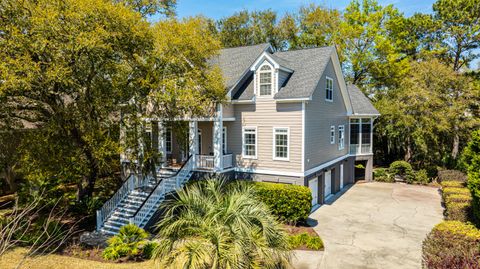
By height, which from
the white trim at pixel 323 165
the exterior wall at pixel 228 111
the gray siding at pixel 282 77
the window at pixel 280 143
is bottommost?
the white trim at pixel 323 165

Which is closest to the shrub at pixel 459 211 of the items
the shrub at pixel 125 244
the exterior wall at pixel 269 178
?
the exterior wall at pixel 269 178

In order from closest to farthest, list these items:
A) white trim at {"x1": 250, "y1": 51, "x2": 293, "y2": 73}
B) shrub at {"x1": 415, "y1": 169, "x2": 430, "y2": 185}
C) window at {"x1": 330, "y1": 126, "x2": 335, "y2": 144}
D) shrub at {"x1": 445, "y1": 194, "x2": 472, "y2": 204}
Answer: shrub at {"x1": 445, "y1": 194, "x2": 472, "y2": 204}, white trim at {"x1": 250, "y1": 51, "x2": 293, "y2": 73}, window at {"x1": 330, "y1": 126, "x2": 335, "y2": 144}, shrub at {"x1": 415, "y1": 169, "x2": 430, "y2": 185}

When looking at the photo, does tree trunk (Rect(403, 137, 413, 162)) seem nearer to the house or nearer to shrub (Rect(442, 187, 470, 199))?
shrub (Rect(442, 187, 470, 199))

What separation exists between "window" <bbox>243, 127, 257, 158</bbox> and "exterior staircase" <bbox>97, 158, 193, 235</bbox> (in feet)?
10.7

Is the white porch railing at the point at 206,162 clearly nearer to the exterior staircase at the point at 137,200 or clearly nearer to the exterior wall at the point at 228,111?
the exterior staircase at the point at 137,200

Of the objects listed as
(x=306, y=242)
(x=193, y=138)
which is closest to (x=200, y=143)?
(x=193, y=138)

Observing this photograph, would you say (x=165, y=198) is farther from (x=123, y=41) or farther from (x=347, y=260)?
(x=347, y=260)

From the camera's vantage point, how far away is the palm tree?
6055 millimetres

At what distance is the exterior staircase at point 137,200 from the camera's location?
45.4 ft

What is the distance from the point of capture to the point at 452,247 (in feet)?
28.1

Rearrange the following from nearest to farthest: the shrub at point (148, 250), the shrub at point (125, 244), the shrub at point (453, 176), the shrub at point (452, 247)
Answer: the shrub at point (452, 247) → the shrub at point (125, 244) → the shrub at point (148, 250) → the shrub at point (453, 176)

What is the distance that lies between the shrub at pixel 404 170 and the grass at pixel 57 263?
2215 cm

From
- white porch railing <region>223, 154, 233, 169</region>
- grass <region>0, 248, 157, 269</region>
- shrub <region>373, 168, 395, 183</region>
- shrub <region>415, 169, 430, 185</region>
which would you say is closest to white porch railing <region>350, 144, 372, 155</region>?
shrub <region>373, 168, 395, 183</region>

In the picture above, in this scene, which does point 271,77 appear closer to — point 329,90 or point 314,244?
point 329,90
